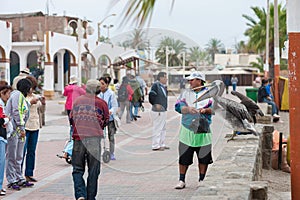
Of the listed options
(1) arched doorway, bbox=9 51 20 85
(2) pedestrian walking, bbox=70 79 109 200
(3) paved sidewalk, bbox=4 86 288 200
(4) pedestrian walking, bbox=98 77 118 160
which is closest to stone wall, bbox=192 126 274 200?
(3) paved sidewalk, bbox=4 86 288 200

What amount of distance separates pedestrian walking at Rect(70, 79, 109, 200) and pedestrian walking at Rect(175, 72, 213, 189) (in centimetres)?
132

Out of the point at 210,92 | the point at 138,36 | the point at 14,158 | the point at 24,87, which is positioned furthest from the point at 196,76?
the point at 138,36

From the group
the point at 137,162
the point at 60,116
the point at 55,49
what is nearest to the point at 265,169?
the point at 137,162

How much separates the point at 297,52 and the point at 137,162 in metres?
6.49

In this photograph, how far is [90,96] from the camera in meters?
6.62

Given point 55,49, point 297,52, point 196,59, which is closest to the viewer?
point 297,52

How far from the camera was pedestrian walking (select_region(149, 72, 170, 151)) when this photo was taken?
11.1 m

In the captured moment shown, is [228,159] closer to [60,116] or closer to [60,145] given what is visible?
[60,145]

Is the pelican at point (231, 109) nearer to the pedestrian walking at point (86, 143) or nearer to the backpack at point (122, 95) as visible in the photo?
the pedestrian walking at point (86, 143)

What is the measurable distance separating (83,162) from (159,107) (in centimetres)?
497

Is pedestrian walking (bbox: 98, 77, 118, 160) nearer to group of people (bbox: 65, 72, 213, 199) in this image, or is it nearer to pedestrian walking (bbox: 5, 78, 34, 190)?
pedestrian walking (bbox: 5, 78, 34, 190)

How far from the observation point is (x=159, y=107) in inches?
445

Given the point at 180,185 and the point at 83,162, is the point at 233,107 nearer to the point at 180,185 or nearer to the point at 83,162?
the point at 180,185

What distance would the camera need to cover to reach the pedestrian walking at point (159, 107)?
11070mm
